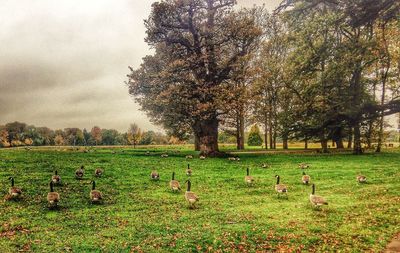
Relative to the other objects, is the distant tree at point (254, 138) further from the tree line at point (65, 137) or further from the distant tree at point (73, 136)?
the distant tree at point (73, 136)

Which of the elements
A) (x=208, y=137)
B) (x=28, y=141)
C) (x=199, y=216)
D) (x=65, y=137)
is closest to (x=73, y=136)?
(x=65, y=137)

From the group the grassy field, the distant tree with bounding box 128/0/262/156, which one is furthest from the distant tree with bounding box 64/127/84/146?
the grassy field

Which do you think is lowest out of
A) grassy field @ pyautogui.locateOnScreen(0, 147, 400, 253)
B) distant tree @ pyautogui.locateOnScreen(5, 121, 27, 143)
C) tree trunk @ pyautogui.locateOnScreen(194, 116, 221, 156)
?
grassy field @ pyautogui.locateOnScreen(0, 147, 400, 253)

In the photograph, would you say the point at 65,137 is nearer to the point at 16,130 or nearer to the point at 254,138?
the point at 16,130

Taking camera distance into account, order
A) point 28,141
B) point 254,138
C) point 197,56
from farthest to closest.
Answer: point 28,141, point 254,138, point 197,56

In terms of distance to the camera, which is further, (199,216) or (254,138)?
(254,138)

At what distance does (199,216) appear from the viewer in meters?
17.2

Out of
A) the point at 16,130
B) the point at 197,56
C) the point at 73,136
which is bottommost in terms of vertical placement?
the point at 73,136

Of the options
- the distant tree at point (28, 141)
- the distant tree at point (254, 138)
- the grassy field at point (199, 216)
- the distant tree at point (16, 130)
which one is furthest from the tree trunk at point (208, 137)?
the distant tree at point (16, 130)

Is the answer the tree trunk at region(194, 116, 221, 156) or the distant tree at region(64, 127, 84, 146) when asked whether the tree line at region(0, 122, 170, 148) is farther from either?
the tree trunk at region(194, 116, 221, 156)

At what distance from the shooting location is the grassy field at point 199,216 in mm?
13727

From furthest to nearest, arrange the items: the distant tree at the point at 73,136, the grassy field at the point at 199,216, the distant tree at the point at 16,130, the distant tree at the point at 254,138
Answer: the distant tree at the point at 73,136 → the distant tree at the point at 16,130 → the distant tree at the point at 254,138 → the grassy field at the point at 199,216

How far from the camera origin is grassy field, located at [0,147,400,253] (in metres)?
13.7

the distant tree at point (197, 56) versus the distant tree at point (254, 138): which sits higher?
the distant tree at point (197, 56)
